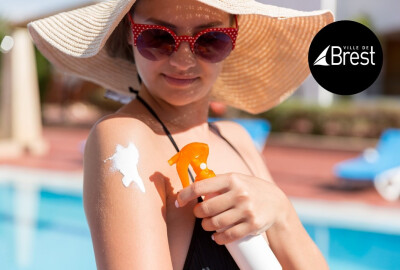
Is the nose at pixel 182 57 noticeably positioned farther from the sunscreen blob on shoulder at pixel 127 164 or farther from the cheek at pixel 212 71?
the sunscreen blob on shoulder at pixel 127 164

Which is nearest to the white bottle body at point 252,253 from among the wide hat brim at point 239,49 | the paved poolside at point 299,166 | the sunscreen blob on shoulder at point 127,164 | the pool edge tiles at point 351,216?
the sunscreen blob on shoulder at point 127,164

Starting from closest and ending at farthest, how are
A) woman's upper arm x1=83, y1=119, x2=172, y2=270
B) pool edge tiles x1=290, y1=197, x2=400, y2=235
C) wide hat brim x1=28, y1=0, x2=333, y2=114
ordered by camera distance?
woman's upper arm x1=83, y1=119, x2=172, y2=270 → wide hat brim x1=28, y1=0, x2=333, y2=114 → pool edge tiles x1=290, y1=197, x2=400, y2=235

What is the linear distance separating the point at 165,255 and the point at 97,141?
13.3 inches

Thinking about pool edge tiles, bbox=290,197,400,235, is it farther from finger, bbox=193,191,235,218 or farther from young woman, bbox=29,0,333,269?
finger, bbox=193,191,235,218

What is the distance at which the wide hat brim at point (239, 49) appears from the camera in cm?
162

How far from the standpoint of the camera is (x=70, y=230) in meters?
7.25

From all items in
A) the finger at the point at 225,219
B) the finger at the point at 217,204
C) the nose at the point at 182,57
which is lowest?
the finger at the point at 225,219

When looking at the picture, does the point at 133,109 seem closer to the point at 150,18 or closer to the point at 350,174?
the point at 150,18

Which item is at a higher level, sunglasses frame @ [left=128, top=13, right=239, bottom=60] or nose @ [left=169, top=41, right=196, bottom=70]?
sunglasses frame @ [left=128, top=13, right=239, bottom=60]

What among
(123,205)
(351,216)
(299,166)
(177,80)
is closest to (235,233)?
(123,205)

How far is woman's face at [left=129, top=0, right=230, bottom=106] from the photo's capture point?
147 cm

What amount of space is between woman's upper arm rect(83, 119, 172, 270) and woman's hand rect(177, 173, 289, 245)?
85 mm

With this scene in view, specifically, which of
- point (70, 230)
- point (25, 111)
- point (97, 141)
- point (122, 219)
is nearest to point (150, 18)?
point (97, 141)

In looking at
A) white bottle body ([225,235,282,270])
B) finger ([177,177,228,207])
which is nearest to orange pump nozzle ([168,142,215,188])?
finger ([177,177,228,207])
